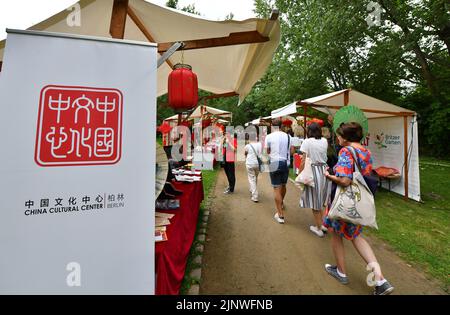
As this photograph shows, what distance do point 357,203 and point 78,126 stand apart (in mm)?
2419

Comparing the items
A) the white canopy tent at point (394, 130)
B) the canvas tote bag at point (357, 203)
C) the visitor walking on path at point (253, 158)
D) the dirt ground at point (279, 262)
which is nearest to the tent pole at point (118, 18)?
the canvas tote bag at point (357, 203)

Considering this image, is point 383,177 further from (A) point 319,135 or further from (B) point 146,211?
(B) point 146,211

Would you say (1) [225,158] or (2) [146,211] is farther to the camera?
(1) [225,158]

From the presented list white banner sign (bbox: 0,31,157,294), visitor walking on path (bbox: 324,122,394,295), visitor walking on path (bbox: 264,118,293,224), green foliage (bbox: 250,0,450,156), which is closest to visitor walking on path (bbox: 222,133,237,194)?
visitor walking on path (bbox: 264,118,293,224)

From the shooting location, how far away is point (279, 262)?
2.87m

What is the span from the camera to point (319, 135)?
3.42m

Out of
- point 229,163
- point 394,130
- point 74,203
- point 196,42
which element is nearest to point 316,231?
point 229,163

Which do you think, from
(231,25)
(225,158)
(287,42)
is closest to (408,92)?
(287,42)

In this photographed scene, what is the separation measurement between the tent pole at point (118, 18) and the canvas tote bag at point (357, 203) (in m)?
2.46

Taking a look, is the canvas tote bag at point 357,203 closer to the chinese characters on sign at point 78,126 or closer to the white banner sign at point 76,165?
the white banner sign at point 76,165

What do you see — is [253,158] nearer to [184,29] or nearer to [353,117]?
[353,117]

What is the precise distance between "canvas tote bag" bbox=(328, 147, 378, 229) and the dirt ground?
89 centimetres

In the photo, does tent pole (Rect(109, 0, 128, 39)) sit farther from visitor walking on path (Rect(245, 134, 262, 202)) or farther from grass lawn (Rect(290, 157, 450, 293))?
grass lawn (Rect(290, 157, 450, 293))

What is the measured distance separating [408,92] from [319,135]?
53.0 feet
